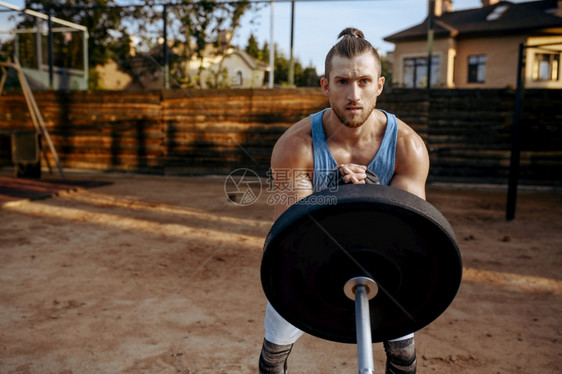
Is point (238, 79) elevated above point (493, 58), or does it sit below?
below

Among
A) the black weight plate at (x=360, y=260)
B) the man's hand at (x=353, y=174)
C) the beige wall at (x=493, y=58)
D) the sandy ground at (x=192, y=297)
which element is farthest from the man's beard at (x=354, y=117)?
the beige wall at (x=493, y=58)

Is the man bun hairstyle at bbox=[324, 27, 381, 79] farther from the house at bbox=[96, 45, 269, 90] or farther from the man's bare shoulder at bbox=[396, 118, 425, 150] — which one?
the house at bbox=[96, 45, 269, 90]

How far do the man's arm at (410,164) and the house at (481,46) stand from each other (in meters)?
18.2

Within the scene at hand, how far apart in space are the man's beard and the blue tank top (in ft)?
0.36

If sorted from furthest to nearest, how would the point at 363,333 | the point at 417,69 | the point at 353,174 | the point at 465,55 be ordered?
the point at 465,55 → the point at 417,69 → the point at 353,174 → the point at 363,333

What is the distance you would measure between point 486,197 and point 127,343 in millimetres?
7150

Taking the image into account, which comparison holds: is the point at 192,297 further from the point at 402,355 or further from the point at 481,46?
the point at 481,46

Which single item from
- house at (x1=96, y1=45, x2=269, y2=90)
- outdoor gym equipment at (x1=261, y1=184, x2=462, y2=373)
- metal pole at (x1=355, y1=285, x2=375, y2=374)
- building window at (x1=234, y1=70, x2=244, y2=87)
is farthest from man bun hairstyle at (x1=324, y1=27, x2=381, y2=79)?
building window at (x1=234, y1=70, x2=244, y2=87)

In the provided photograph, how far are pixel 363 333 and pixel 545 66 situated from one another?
20845 mm

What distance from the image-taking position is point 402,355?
69.6 inches

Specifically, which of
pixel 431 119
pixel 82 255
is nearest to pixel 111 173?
pixel 82 255

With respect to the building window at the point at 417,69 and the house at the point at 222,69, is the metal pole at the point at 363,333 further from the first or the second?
the building window at the point at 417,69

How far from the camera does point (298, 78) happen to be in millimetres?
9070

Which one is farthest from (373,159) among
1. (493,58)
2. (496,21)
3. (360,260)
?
(496,21)
